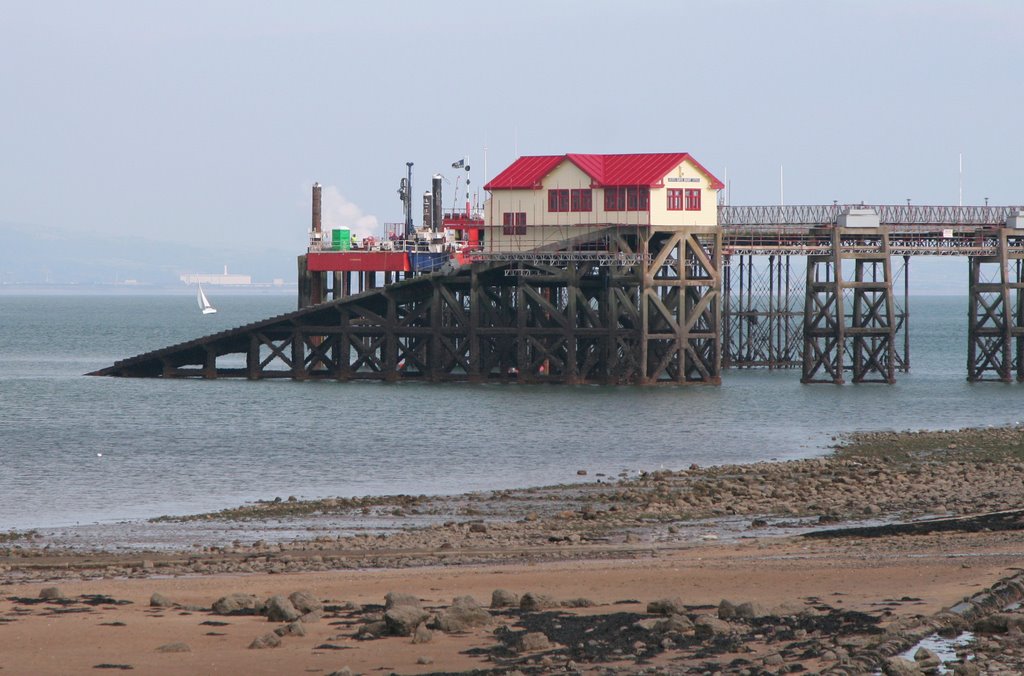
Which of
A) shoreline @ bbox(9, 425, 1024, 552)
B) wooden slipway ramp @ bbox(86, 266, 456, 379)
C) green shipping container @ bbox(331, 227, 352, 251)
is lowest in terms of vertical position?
shoreline @ bbox(9, 425, 1024, 552)

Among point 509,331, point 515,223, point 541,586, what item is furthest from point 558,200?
point 541,586

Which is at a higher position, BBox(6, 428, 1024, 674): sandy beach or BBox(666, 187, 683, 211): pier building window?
BBox(666, 187, 683, 211): pier building window

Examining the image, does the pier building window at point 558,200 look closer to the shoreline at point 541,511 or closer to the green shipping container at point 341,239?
the green shipping container at point 341,239

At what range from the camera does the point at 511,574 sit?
21719mm

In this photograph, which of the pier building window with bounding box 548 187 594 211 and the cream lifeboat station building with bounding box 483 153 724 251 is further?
the pier building window with bounding box 548 187 594 211

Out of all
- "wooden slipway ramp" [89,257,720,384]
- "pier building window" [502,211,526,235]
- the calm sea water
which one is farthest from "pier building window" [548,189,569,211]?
the calm sea water

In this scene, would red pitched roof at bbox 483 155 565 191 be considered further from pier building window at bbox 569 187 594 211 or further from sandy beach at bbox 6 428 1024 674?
sandy beach at bbox 6 428 1024 674

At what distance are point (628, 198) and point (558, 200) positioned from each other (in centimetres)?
302

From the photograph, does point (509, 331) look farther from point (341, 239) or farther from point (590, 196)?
point (341, 239)

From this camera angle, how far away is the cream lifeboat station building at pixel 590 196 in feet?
203

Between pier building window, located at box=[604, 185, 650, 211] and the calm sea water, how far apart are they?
22.6ft

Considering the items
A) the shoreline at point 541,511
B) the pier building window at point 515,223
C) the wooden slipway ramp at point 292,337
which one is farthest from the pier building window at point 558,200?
the shoreline at point 541,511

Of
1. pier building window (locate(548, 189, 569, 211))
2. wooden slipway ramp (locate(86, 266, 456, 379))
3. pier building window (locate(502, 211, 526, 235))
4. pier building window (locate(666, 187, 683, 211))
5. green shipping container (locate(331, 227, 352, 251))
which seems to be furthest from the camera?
green shipping container (locate(331, 227, 352, 251))

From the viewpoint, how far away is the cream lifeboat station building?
61.8 meters
